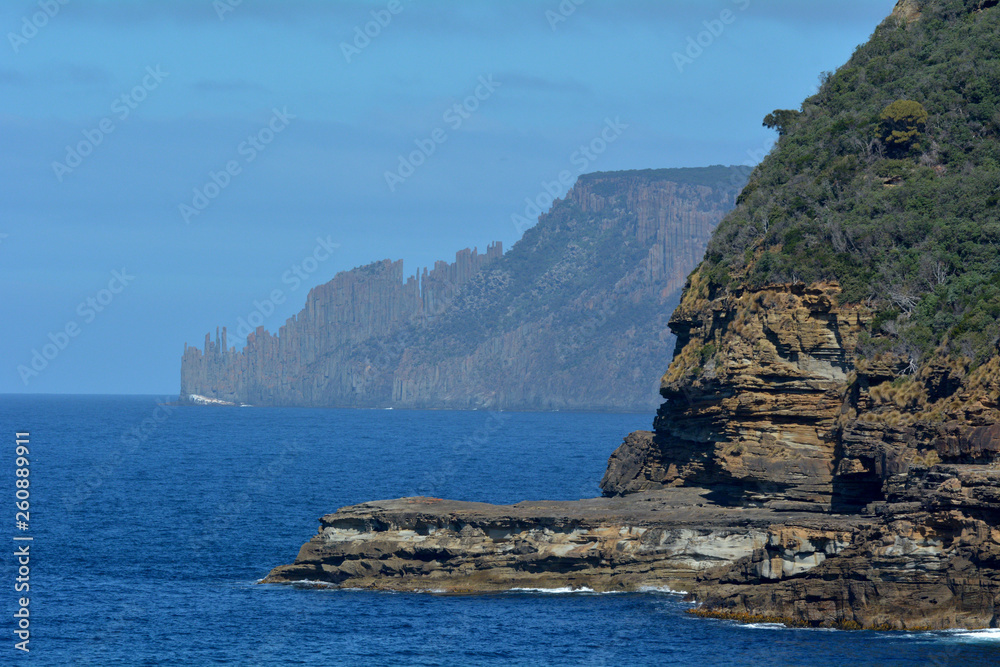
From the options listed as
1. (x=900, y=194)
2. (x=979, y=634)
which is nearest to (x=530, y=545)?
(x=979, y=634)

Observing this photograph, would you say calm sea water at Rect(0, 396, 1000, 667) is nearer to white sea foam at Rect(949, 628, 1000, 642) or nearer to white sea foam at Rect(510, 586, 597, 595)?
white sea foam at Rect(949, 628, 1000, 642)

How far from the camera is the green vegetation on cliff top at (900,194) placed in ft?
176

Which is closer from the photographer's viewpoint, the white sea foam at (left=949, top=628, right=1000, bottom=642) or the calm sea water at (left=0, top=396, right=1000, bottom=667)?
the white sea foam at (left=949, top=628, right=1000, bottom=642)

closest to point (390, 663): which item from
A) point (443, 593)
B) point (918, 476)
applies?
point (443, 593)

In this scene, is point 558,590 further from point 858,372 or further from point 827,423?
point 858,372

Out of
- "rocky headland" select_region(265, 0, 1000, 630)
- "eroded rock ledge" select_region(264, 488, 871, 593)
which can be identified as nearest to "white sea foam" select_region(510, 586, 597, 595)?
"eroded rock ledge" select_region(264, 488, 871, 593)

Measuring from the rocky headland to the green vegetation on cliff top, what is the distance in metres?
0.13

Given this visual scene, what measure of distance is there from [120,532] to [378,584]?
2758cm

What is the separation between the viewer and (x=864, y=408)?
52.3m

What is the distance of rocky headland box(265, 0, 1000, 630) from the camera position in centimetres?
4453

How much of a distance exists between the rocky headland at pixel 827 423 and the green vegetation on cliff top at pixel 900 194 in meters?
0.13

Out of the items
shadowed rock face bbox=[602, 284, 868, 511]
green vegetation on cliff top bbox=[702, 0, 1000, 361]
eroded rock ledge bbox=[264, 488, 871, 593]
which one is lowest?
eroded rock ledge bbox=[264, 488, 871, 593]

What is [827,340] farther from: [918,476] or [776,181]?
[776,181]

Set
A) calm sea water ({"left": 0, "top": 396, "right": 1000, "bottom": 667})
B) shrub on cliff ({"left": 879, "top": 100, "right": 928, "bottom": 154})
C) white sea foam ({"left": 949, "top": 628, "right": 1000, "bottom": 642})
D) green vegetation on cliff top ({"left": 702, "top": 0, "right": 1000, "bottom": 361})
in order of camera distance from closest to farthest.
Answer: white sea foam ({"left": 949, "top": 628, "right": 1000, "bottom": 642}) < calm sea water ({"left": 0, "top": 396, "right": 1000, "bottom": 667}) < green vegetation on cliff top ({"left": 702, "top": 0, "right": 1000, "bottom": 361}) < shrub on cliff ({"left": 879, "top": 100, "right": 928, "bottom": 154})
